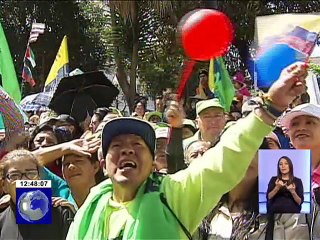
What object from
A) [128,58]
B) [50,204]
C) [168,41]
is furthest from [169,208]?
[128,58]

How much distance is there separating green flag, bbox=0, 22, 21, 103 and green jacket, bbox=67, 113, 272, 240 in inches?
178

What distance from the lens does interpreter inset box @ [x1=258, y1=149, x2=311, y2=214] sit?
3.07m

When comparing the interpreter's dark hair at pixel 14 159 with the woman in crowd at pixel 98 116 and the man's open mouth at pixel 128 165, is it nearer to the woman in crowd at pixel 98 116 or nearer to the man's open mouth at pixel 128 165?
the man's open mouth at pixel 128 165

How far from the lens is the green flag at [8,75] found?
7.32 m

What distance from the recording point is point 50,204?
3.50 m

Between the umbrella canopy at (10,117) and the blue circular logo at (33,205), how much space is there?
1.63m

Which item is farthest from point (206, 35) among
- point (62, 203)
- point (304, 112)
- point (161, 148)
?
point (161, 148)

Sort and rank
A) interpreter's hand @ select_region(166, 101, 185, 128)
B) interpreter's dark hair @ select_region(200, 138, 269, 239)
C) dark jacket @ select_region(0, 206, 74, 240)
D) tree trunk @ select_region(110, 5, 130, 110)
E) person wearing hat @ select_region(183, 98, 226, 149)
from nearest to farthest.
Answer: interpreter's dark hair @ select_region(200, 138, 269, 239) < interpreter's hand @ select_region(166, 101, 185, 128) < dark jacket @ select_region(0, 206, 74, 240) < person wearing hat @ select_region(183, 98, 226, 149) < tree trunk @ select_region(110, 5, 130, 110)

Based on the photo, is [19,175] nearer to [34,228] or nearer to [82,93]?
[34,228]

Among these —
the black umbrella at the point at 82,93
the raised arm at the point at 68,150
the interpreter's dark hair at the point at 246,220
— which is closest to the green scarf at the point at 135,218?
the interpreter's dark hair at the point at 246,220

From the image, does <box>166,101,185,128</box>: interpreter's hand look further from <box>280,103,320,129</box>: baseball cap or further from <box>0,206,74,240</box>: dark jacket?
<box>0,206,74,240</box>: dark jacket

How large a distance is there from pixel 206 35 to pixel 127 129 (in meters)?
0.79
